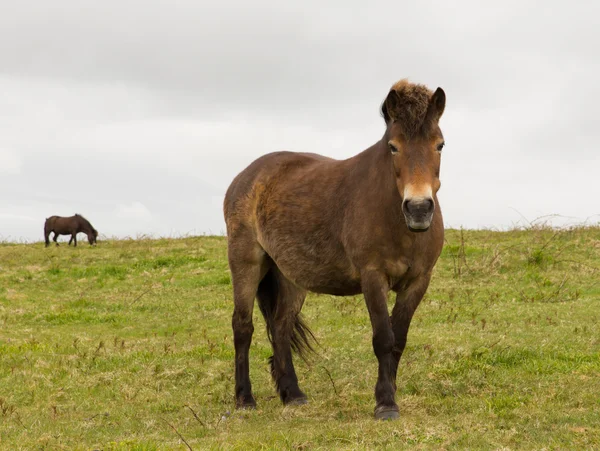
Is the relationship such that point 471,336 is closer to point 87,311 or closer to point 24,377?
point 24,377

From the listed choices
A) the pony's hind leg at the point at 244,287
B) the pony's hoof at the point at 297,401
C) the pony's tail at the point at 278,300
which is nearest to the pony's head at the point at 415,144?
the pony's hind leg at the point at 244,287

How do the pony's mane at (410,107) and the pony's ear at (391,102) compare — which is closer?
the pony's mane at (410,107)

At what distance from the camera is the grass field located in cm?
629

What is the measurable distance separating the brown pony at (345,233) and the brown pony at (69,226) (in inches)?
984

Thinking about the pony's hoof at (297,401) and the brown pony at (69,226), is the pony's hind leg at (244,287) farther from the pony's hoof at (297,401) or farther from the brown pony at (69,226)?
the brown pony at (69,226)

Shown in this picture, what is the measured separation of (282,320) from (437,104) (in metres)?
3.41

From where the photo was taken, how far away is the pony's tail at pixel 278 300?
8.54 metres

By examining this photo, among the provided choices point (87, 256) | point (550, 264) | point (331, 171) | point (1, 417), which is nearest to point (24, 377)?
point (1, 417)

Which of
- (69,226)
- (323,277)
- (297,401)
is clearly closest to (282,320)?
(297,401)

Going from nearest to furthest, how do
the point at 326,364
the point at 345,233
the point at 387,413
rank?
the point at 387,413 → the point at 345,233 → the point at 326,364

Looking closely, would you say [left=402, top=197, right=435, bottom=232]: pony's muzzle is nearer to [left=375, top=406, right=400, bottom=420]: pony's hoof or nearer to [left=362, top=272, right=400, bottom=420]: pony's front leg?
[left=362, top=272, right=400, bottom=420]: pony's front leg

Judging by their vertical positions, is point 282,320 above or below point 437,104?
below

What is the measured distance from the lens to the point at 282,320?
848 cm

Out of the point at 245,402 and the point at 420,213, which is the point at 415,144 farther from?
the point at 245,402
